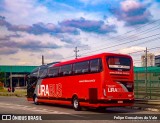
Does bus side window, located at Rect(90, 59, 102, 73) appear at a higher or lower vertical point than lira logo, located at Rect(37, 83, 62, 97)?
higher

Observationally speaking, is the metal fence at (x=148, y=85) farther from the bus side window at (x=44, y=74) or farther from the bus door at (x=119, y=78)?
the bus door at (x=119, y=78)

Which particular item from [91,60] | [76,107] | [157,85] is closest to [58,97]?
[76,107]

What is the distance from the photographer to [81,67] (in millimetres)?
22984

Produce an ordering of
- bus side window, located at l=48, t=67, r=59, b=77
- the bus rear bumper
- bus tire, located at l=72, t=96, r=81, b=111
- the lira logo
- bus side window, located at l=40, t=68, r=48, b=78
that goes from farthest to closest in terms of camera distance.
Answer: bus side window, located at l=40, t=68, r=48, b=78
bus side window, located at l=48, t=67, r=59, b=77
the lira logo
bus tire, located at l=72, t=96, r=81, b=111
the bus rear bumper

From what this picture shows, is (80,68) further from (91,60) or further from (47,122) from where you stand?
(47,122)

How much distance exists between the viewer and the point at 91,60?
861 inches

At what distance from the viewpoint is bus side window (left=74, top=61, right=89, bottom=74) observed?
22.4 meters

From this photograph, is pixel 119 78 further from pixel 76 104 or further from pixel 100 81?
pixel 76 104

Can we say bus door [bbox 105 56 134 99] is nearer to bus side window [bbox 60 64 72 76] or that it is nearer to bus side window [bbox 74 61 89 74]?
bus side window [bbox 74 61 89 74]

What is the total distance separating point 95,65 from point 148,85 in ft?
41.2

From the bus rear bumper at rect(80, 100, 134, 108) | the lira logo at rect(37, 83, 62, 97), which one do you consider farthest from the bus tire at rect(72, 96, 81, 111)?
the lira logo at rect(37, 83, 62, 97)

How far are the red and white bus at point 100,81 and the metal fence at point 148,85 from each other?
9130 millimetres

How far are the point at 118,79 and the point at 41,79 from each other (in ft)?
34.0

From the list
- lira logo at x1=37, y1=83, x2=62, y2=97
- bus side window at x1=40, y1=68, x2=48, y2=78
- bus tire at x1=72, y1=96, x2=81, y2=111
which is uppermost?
bus side window at x1=40, y1=68, x2=48, y2=78
